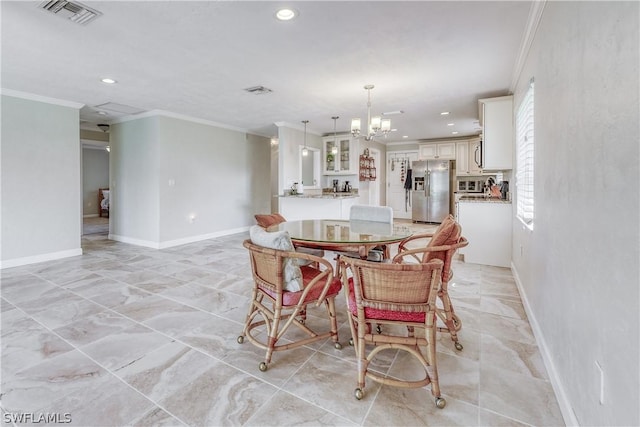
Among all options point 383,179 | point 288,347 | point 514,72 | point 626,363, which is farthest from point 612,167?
point 383,179

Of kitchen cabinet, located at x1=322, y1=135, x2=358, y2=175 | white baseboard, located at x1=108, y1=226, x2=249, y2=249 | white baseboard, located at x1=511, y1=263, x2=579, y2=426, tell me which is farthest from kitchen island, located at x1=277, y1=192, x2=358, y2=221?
white baseboard, located at x1=511, y1=263, x2=579, y2=426

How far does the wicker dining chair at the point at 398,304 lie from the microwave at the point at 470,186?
733 cm

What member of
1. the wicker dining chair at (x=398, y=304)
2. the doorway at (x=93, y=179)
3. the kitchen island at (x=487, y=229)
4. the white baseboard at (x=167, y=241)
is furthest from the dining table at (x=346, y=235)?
the doorway at (x=93, y=179)

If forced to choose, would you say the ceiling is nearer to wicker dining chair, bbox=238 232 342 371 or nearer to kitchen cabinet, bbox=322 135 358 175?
wicker dining chair, bbox=238 232 342 371

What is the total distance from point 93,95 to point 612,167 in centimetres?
551

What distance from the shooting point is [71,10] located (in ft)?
7.33

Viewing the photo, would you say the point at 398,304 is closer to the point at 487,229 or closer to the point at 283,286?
the point at 283,286

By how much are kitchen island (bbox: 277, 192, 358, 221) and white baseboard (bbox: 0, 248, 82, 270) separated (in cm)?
351

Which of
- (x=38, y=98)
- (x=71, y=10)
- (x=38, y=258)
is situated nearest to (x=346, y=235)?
(x=71, y=10)

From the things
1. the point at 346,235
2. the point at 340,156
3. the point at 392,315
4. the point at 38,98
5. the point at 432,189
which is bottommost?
the point at 392,315

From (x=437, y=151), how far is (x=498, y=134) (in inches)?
174

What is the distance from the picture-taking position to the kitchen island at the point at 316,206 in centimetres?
604

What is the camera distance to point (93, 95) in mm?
4355

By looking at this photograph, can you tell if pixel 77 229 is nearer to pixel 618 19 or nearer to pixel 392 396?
pixel 392 396
